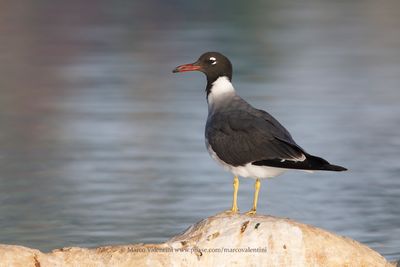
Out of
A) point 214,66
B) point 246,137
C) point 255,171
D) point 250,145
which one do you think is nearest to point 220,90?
point 214,66

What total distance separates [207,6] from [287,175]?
21.0 meters

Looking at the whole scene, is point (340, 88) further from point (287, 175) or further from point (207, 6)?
point (207, 6)

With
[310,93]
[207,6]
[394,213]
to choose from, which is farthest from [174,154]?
[207,6]

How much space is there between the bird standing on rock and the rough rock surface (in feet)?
1.90

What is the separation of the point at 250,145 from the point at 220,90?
0.86 meters

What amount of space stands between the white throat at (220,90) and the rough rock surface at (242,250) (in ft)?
5.20

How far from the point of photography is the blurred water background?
12.9 metres

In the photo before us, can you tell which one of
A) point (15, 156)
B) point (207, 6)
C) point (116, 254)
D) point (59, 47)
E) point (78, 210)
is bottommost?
point (116, 254)

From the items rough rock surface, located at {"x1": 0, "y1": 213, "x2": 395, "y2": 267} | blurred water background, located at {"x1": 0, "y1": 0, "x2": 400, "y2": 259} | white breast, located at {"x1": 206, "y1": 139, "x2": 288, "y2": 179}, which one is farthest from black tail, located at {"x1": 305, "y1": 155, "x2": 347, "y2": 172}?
blurred water background, located at {"x1": 0, "y1": 0, "x2": 400, "y2": 259}

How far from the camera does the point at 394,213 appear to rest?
12.8m

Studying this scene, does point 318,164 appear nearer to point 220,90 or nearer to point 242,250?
point 242,250

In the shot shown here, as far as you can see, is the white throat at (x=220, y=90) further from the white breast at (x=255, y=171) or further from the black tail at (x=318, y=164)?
the black tail at (x=318, y=164)

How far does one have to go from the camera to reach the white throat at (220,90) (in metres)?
10.4

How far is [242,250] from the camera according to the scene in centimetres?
894
